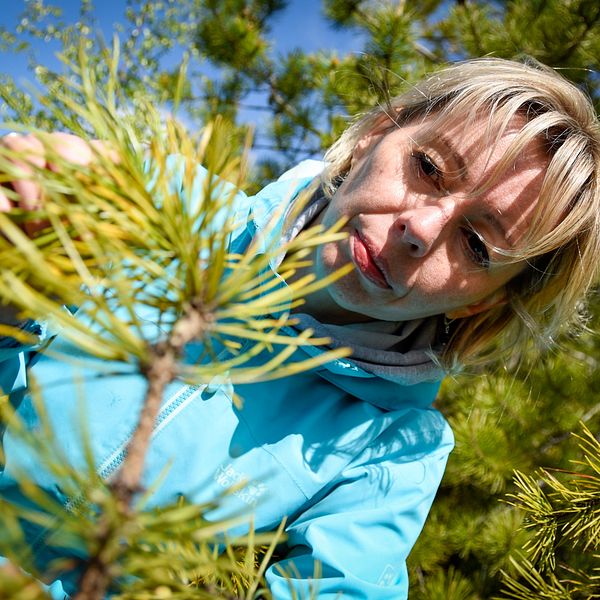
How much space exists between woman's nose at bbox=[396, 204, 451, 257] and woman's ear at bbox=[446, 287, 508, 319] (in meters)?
0.22

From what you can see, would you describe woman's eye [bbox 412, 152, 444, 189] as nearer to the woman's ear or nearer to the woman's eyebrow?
the woman's eyebrow

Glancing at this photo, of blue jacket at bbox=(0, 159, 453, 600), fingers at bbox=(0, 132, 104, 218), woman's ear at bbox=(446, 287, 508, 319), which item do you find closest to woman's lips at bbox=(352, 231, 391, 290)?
blue jacket at bbox=(0, 159, 453, 600)

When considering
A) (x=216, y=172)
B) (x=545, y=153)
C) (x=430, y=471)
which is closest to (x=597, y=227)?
(x=545, y=153)

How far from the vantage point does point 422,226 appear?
1.73 ft

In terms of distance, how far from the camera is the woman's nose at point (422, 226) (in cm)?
53

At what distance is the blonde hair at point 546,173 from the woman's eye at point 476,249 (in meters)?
0.03

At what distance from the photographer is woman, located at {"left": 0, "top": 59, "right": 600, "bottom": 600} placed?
564mm

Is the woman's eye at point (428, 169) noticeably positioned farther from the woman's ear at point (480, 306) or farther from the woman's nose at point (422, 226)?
the woman's ear at point (480, 306)

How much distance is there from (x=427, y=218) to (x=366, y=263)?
0.08 metres

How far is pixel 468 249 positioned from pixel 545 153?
14 cm

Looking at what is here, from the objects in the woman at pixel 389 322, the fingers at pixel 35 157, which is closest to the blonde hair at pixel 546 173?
the woman at pixel 389 322

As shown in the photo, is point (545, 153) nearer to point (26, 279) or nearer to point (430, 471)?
point (430, 471)

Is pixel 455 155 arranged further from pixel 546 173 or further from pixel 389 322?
pixel 389 322

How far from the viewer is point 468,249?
1.95 ft
